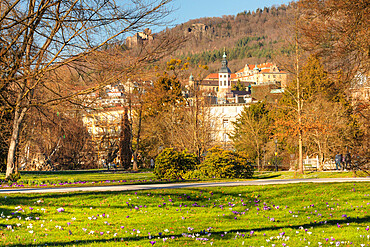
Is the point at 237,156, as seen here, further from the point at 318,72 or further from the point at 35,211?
the point at 318,72

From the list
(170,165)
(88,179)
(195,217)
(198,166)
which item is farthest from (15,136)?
(195,217)

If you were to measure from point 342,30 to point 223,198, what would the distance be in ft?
26.5

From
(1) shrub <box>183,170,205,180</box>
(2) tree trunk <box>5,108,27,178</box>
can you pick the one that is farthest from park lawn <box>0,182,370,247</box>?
(1) shrub <box>183,170,205,180</box>

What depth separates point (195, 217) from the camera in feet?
34.2

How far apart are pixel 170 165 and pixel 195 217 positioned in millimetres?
12390

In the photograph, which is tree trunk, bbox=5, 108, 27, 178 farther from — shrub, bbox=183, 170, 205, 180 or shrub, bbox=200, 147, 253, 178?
shrub, bbox=200, 147, 253, 178

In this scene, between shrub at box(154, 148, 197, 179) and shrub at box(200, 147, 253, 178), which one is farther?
shrub at box(200, 147, 253, 178)

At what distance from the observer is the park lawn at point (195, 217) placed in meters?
7.71

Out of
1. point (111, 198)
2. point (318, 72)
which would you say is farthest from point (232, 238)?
point (318, 72)

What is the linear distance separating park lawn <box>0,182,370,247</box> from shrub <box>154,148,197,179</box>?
8.72 metres

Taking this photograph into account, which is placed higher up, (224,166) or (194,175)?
(224,166)

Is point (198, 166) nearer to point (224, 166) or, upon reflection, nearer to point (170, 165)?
point (224, 166)

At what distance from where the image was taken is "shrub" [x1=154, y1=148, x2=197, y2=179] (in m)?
22.6

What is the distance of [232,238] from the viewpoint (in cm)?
789
